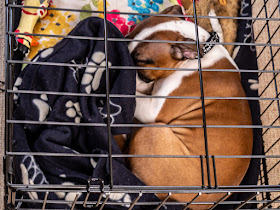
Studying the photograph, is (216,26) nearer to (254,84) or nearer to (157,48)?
(254,84)

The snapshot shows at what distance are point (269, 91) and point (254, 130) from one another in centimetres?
42

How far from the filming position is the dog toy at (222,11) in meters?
1.97

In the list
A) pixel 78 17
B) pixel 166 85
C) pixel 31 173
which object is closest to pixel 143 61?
pixel 166 85

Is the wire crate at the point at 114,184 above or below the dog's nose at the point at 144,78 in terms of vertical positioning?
below

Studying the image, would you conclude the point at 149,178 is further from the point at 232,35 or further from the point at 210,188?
the point at 232,35

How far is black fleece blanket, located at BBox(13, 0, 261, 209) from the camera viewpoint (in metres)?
1.40

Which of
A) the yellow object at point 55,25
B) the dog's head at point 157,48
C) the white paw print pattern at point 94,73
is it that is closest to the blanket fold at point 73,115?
the white paw print pattern at point 94,73

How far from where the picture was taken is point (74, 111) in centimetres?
153

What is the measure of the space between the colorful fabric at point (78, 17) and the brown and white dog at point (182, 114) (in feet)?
0.55

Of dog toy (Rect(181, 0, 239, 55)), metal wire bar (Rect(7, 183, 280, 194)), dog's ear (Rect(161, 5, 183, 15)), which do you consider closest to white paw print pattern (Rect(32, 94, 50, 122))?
metal wire bar (Rect(7, 183, 280, 194))

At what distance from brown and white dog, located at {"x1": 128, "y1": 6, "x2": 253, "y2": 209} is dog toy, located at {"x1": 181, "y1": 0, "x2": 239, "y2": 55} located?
6.9 inches

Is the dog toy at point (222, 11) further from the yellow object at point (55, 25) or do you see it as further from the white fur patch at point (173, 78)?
the yellow object at point (55, 25)

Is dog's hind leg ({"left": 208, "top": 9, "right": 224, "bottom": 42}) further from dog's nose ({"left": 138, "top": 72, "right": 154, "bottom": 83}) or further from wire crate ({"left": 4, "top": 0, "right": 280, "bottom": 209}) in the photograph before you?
dog's nose ({"left": 138, "top": 72, "right": 154, "bottom": 83})

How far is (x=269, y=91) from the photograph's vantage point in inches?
81.3
